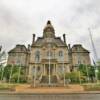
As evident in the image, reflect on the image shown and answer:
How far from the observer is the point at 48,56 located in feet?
141

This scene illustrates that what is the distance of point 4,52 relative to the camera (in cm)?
4472

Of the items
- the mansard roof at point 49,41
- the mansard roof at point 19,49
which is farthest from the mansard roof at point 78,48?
the mansard roof at point 19,49

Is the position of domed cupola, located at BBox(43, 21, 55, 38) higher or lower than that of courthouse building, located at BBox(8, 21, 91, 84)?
higher

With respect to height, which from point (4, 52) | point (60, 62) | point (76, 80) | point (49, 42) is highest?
point (49, 42)

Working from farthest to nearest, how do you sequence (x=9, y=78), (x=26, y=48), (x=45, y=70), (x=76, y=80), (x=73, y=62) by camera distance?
(x=26, y=48)
(x=73, y=62)
(x=45, y=70)
(x=9, y=78)
(x=76, y=80)

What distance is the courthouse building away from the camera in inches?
→ 1611

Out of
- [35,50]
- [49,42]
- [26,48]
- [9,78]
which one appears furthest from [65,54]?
[9,78]

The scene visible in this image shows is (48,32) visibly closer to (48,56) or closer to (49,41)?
(49,41)

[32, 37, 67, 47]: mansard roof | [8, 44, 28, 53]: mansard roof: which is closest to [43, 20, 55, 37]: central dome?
[32, 37, 67, 47]: mansard roof

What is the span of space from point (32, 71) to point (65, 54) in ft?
37.8

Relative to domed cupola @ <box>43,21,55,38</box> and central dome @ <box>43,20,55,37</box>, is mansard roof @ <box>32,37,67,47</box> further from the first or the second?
central dome @ <box>43,20,55,37</box>

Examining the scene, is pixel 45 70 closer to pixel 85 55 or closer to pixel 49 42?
pixel 49 42

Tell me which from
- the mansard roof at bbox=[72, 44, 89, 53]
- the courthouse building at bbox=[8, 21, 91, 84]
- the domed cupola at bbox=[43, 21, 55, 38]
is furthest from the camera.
A: the domed cupola at bbox=[43, 21, 55, 38]

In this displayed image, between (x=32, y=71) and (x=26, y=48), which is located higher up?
(x=26, y=48)
